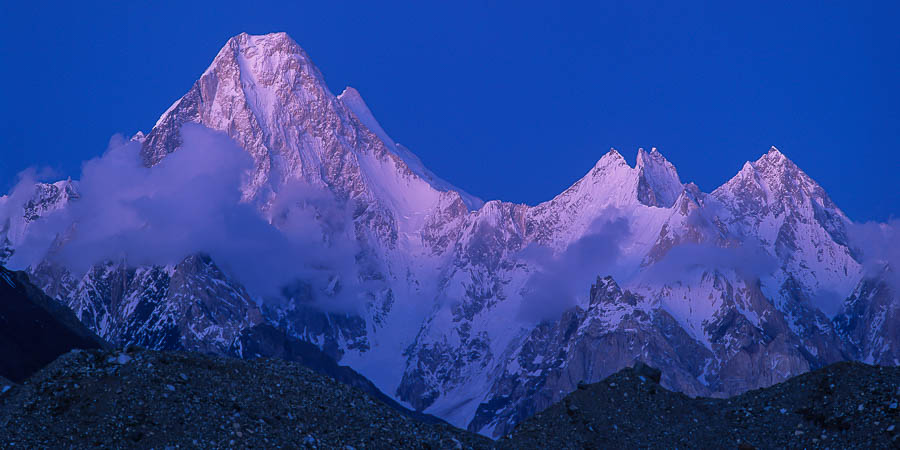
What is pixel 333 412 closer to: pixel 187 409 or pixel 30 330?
pixel 187 409

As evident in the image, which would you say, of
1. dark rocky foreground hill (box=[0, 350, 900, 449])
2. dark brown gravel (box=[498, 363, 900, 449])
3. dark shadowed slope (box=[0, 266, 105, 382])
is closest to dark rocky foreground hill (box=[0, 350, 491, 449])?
dark rocky foreground hill (box=[0, 350, 900, 449])

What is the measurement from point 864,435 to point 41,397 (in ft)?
106

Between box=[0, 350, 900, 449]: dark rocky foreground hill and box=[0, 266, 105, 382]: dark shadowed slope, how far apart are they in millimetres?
81075

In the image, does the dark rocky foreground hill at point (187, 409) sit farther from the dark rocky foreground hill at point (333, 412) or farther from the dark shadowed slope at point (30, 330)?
the dark shadowed slope at point (30, 330)

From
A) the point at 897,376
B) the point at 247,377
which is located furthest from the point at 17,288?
the point at 897,376

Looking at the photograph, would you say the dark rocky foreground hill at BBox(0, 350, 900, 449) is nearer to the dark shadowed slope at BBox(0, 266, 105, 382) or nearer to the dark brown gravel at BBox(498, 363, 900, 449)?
the dark brown gravel at BBox(498, 363, 900, 449)

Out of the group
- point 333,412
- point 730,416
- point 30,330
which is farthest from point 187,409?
point 30,330

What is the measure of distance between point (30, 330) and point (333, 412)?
111m

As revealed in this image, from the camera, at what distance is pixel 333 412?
148 feet

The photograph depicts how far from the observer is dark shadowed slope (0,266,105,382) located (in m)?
127

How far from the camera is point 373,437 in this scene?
43844 millimetres

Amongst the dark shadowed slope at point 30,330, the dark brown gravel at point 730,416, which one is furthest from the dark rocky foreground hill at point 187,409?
the dark shadowed slope at point 30,330

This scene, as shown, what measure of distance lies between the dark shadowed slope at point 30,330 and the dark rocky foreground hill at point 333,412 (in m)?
81.1

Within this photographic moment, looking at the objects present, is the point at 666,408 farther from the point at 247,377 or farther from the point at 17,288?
the point at 17,288
